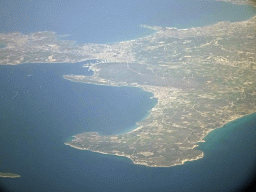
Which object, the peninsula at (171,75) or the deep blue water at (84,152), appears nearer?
the deep blue water at (84,152)

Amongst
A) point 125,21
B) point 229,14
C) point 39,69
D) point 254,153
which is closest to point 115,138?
point 254,153

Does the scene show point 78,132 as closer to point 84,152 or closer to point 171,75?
point 84,152

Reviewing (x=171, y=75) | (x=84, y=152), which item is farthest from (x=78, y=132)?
(x=171, y=75)

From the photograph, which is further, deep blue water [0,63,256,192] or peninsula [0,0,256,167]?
peninsula [0,0,256,167]

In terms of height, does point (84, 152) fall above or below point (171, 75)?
below
